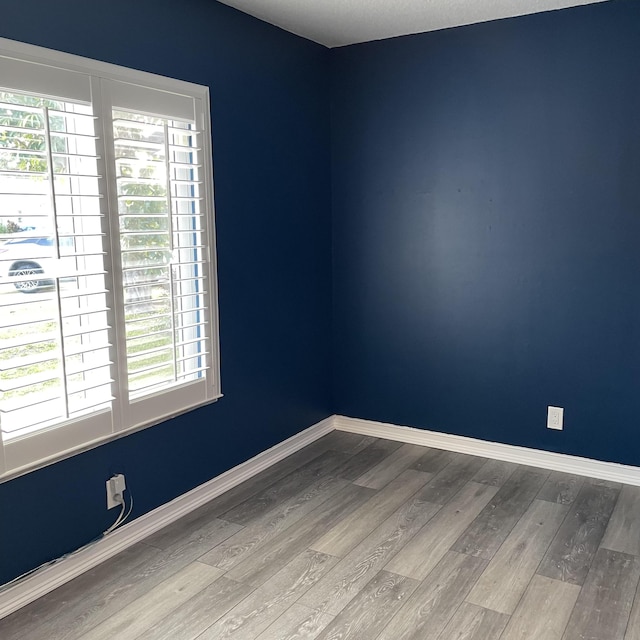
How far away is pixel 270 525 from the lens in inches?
118

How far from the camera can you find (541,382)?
360cm

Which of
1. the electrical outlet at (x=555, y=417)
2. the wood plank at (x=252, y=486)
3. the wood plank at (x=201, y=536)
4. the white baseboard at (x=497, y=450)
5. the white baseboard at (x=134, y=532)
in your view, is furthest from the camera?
the electrical outlet at (x=555, y=417)

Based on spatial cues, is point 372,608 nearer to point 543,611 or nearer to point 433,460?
point 543,611

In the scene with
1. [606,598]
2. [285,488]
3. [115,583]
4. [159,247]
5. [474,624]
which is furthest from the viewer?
[285,488]

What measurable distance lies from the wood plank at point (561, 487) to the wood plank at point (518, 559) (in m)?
0.07

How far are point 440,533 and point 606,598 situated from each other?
2.41 feet

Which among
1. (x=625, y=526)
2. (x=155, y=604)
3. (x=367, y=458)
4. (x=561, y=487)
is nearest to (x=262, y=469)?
(x=367, y=458)

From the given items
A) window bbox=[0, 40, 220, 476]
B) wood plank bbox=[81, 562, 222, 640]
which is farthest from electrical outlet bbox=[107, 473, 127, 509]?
wood plank bbox=[81, 562, 222, 640]

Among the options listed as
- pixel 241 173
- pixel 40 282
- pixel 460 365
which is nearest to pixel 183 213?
pixel 241 173

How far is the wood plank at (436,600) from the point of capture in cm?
225

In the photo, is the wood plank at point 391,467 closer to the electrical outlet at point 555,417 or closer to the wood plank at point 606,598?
the electrical outlet at point 555,417

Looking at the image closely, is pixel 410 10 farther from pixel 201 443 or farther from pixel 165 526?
pixel 165 526

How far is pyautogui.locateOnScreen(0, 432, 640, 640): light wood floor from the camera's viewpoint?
2279 mm

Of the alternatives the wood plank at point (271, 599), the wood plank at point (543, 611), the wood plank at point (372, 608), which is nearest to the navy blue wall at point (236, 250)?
the wood plank at point (271, 599)
